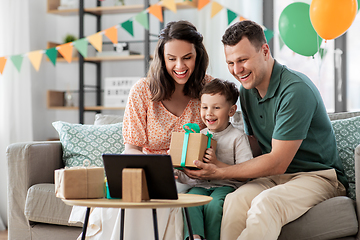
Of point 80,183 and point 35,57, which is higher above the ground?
point 35,57

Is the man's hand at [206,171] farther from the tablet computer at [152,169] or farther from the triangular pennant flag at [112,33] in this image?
the triangular pennant flag at [112,33]

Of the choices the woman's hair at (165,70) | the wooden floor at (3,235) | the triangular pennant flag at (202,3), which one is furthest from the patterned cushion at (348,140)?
the wooden floor at (3,235)

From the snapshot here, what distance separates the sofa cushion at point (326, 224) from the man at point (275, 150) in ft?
0.14

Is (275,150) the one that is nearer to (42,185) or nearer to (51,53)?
(42,185)

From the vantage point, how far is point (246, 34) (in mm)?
1737

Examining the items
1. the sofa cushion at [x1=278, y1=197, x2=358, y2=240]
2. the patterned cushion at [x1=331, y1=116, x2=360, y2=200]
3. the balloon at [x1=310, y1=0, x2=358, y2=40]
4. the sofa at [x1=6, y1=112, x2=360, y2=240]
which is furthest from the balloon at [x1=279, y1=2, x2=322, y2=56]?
→ the sofa cushion at [x1=278, y1=197, x2=358, y2=240]

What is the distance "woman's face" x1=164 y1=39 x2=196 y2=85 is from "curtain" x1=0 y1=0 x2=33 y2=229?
1.97 meters

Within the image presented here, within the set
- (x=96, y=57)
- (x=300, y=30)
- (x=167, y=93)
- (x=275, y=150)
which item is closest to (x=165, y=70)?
(x=167, y=93)

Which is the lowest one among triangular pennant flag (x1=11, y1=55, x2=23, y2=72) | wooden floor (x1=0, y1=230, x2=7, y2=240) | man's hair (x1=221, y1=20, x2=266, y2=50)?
wooden floor (x1=0, y1=230, x2=7, y2=240)

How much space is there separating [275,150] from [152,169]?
657 millimetres

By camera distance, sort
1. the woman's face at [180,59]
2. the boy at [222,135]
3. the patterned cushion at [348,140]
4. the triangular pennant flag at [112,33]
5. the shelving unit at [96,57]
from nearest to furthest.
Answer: the boy at [222,135] < the woman's face at [180,59] < the patterned cushion at [348,140] < the triangular pennant flag at [112,33] < the shelving unit at [96,57]

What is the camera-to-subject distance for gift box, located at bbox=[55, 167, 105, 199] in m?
1.28

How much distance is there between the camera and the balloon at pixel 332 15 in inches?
93.9

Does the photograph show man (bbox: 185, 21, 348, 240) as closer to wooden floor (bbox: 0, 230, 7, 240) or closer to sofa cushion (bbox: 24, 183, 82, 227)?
sofa cushion (bbox: 24, 183, 82, 227)
